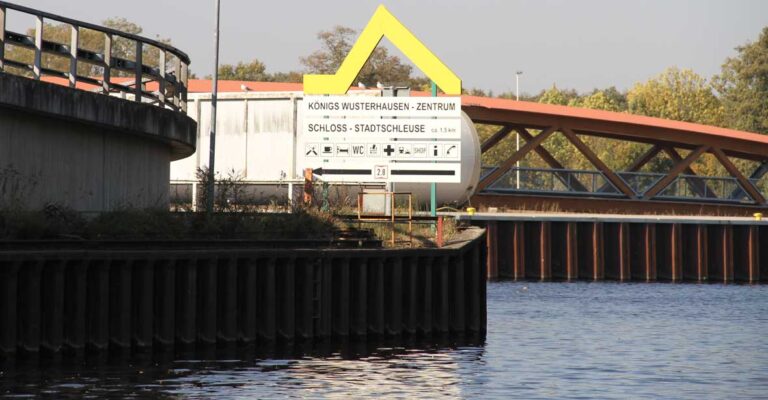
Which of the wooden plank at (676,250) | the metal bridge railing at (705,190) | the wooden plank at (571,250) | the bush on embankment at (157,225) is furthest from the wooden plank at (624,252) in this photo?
the bush on embankment at (157,225)

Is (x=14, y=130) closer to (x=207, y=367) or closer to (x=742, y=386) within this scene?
(x=207, y=367)

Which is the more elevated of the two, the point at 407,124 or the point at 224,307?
the point at 407,124

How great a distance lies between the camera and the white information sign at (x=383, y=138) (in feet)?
113

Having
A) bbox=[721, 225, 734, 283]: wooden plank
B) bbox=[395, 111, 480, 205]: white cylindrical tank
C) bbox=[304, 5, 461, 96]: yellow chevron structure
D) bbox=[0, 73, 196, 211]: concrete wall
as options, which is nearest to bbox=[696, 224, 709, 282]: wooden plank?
bbox=[721, 225, 734, 283]: wooden plank

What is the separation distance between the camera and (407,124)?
113 ft

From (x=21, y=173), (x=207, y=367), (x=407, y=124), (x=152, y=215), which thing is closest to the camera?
(x=207, y=367)

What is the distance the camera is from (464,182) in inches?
1996

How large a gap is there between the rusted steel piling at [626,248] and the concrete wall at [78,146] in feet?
83.9

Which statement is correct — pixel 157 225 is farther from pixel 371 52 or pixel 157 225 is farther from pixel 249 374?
pixel 371 52

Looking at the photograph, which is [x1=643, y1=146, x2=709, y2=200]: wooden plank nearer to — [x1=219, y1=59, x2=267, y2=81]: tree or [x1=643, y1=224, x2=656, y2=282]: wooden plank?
[x1=643, y1=224, x2=656, y2=282]: wooden plank

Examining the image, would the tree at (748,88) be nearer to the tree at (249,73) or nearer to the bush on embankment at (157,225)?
the tree at (249,73)

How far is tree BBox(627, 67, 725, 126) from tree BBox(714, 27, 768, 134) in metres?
2.57

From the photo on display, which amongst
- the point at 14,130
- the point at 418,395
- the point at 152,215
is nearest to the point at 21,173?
the point at 14,130

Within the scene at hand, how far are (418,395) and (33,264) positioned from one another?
21.3 ft
